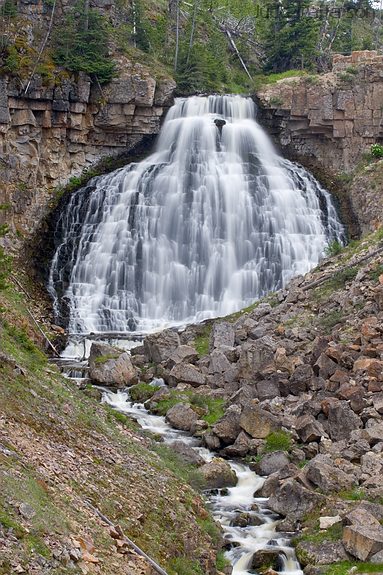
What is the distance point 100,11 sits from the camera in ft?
172

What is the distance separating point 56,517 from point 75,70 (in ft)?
125

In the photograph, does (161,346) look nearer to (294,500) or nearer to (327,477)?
(327,477)

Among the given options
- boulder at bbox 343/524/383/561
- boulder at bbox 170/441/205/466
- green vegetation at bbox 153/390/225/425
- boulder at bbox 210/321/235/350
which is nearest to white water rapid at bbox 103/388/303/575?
boulder at bbox 170/441/205/466

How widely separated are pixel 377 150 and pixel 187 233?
43.6ft

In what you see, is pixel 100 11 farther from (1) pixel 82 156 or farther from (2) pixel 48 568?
(2) pixel 48 568

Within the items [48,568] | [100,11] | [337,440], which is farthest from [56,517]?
[100,11]

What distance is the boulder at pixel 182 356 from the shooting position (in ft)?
91.6

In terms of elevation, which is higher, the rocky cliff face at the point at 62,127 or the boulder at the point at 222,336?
the rocky cliff face at the point at 62,127

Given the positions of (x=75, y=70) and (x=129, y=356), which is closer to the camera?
(x=129, y=356)

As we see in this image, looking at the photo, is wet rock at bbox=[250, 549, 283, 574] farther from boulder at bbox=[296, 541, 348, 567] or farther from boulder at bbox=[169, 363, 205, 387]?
boulder at bbox=[169, 363, 205, 387]

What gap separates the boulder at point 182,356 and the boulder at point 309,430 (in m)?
7.61

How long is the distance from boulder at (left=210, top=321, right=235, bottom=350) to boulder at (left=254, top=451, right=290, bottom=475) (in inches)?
358

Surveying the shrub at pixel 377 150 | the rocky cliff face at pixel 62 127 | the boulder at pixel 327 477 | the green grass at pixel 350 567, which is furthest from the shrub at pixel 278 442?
the shrub at pixel 377 150

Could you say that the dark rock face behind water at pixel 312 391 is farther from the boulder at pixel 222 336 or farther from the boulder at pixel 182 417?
the boulder at pixel 182 417
